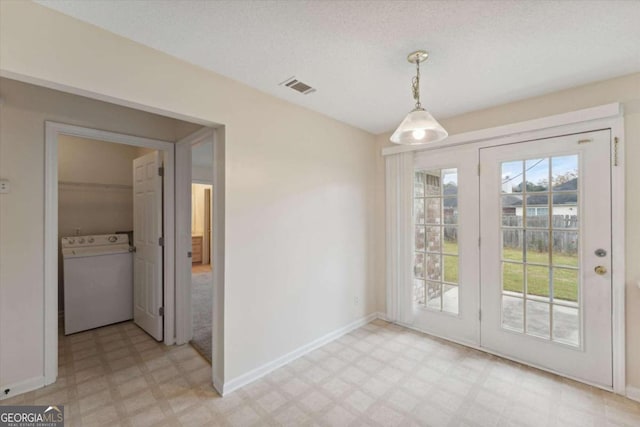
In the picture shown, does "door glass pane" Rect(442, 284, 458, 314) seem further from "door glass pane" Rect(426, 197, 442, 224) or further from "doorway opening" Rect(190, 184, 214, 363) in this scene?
"doorway opening" Rect(190, 184, 214, 363)

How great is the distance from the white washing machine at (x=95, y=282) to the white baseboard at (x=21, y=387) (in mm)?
1116

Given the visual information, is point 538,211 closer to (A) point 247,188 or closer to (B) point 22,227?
(A) point 247,188

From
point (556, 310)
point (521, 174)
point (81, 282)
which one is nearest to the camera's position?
point (556, 310)

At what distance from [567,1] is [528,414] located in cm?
251

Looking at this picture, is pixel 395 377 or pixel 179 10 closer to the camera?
pixel 179 10

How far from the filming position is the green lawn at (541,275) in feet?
7.62

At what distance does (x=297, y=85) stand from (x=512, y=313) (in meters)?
2.89

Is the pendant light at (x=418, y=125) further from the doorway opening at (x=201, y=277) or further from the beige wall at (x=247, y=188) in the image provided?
the doorway opening at (x=201, y=277)


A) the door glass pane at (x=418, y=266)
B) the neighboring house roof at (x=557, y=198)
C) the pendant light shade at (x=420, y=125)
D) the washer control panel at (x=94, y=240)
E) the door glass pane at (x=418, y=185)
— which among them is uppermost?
the pendant light shade at (x=420, y=125)

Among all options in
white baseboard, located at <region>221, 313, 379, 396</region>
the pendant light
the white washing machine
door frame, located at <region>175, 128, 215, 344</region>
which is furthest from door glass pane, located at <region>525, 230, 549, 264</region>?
the white washing machine

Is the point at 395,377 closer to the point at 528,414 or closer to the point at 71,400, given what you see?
the point at 528,414

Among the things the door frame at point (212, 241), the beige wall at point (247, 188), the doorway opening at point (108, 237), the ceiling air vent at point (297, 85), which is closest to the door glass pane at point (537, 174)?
the beige wall at point (247, 188)

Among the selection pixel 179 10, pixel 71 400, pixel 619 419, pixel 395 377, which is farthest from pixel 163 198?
pixel 619 419

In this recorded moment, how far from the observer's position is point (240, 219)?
225 cm
